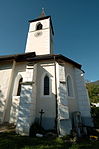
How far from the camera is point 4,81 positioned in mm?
10312

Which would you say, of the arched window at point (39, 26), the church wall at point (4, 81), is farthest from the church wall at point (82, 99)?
the arched window at point (39, 26)

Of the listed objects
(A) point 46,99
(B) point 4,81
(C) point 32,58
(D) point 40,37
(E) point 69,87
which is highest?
(D) point 40,37

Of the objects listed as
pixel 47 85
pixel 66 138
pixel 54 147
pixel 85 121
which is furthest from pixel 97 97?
pixel 54 147

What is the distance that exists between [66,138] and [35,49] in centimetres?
1327

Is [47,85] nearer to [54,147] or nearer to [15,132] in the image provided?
[15,132]

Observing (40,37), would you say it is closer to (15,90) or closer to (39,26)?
(39,26)

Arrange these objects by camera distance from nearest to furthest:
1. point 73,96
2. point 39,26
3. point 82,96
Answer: point 73,96 < point 82,96 < point 39,26

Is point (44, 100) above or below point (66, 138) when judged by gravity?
above

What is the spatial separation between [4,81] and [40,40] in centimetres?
988

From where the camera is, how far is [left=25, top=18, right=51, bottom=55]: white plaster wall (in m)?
16.1

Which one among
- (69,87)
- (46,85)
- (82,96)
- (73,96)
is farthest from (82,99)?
(46,85)

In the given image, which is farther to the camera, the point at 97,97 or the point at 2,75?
the point at 97,97

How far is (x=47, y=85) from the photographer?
1030 cm

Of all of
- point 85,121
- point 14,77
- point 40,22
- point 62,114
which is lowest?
point 85,121
